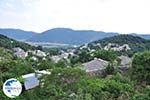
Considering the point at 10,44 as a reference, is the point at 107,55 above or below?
above

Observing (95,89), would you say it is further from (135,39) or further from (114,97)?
(135,39)

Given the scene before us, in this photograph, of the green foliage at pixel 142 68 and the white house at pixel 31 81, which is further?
the green foliage at pixel 142 68

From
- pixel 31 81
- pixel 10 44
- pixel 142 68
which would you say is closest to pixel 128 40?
pixel 10 44

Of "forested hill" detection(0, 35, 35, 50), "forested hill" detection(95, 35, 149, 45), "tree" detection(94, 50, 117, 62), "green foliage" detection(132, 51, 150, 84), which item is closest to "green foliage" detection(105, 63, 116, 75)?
"green foliage" detection(132, 51, 150, 84)

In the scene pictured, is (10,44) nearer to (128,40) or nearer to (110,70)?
(128,40)

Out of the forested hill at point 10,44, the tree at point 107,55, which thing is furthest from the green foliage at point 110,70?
the forested hill at point 10,44

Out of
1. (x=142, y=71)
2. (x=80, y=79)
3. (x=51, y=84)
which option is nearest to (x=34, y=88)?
(x=51, y=84)

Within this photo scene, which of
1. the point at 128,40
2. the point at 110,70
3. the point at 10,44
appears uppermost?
the point at 110,70

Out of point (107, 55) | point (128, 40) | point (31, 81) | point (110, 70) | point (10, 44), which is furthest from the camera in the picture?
point (128, 40)

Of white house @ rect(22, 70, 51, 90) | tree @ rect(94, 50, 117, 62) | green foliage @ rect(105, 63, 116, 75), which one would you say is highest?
white house @ rect(22, 70, 51, 90)

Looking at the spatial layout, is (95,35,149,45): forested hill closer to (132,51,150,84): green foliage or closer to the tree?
the tree

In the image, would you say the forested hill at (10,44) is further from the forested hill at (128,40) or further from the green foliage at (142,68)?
the green foliage at (142,68)
